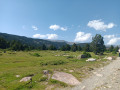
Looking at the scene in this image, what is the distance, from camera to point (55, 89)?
9383mm

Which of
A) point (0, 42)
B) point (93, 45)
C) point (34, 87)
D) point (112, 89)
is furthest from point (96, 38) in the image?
→ point (0, 42)

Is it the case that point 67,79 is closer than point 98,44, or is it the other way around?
point 67,79

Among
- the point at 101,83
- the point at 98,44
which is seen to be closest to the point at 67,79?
the point at 101,83

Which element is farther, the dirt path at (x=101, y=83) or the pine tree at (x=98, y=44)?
the pine tree at (x=98, y=44)

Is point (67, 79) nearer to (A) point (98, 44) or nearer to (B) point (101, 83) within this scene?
(B) point (101, 83)

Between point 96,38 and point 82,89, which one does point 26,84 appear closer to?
point 82,89

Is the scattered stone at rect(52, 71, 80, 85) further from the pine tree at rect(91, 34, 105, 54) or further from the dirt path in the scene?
the pine tree at rect(91, 34, 105, 54)

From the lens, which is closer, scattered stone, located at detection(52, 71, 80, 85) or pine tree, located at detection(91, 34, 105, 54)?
scattered stone, located at detection(52, 71, 80, 85)

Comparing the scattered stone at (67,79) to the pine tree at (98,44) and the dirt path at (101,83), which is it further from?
the pine tree at (98,44)

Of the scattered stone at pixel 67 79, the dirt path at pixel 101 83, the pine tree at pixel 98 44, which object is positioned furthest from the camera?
the pine tree at pixel 98 44

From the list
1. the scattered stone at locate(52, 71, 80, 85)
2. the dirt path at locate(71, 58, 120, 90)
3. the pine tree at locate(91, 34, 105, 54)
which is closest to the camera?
the dirt path at locate(71, 58, 120, 90)

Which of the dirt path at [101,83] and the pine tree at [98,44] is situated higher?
the pine tree at [98,44]

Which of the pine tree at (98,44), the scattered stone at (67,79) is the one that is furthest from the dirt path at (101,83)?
the pine tree at (98,44)

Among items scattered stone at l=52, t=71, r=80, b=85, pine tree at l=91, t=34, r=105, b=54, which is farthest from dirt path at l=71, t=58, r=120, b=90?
pine tree at l=91, t=34, r=105, b=54
